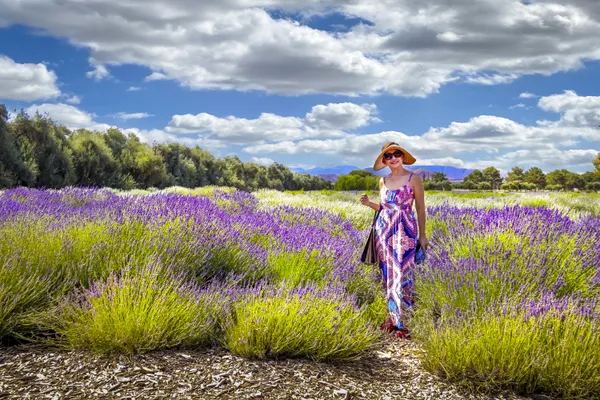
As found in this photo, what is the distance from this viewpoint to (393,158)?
17.4 ft

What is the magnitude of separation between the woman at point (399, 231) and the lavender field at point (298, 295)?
0.18 meters

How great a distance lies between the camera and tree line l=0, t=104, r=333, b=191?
21.8m

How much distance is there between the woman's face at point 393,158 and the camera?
5289 millimetres

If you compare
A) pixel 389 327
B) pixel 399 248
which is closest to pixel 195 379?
pixel 389 327

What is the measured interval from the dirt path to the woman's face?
2.11 metres

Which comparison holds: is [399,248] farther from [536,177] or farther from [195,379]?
[536,177]

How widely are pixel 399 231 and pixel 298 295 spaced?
1.51 m

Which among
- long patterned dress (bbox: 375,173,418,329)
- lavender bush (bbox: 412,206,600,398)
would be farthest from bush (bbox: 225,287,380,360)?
long patterned dress (bbox: 375,173,418,329)

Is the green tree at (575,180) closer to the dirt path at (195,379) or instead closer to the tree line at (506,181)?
the tree line at (506,181)

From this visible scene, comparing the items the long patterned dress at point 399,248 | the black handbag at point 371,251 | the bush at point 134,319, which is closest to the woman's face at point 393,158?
the long patterned dress at point 399,248

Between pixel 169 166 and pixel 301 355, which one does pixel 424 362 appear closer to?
pixel 301 355

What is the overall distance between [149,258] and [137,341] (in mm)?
1081

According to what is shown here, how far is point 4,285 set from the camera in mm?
4074

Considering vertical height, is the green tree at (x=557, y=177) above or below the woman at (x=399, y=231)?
above
